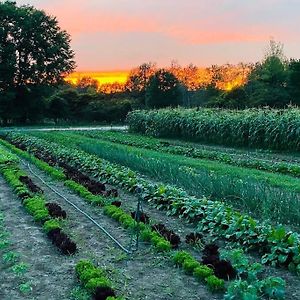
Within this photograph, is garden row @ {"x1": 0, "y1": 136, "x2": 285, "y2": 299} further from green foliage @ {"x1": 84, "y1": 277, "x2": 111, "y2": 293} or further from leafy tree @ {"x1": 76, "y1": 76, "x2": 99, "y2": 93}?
leafy tree @ {"x1": 76, "y1": 76, "x2": 99, "y2": 93}

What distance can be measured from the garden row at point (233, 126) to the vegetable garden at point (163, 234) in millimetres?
6804

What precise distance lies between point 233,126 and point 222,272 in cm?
1549

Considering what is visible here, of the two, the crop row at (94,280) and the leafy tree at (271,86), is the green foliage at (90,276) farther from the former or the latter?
the leafy tree at (271,86)

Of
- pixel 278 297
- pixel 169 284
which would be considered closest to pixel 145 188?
pixel 169 284

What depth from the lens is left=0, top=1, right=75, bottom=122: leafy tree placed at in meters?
40.5

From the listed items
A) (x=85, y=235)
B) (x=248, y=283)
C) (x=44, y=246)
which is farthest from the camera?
(x=85, y=235)

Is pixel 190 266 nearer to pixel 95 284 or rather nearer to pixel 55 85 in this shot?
pixel 95 284

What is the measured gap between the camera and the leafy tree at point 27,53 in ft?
133

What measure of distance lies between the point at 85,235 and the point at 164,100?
3790cm

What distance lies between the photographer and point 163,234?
20.0ft

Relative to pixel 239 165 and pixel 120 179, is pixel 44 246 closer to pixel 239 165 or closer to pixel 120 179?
pixel 120 179

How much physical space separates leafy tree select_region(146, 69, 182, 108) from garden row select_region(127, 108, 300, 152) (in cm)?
1635

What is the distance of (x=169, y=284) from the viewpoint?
4.67 m

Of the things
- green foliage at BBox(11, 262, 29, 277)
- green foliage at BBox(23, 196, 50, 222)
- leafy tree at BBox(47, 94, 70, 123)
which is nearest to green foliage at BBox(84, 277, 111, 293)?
green foliage at BBox(11, 262, 29, 277)
